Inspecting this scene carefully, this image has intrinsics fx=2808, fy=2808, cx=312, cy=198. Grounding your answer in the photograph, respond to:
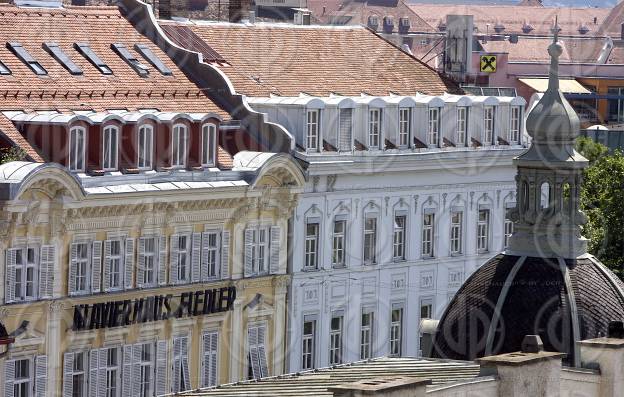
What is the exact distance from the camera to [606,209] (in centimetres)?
6969

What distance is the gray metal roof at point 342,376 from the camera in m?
31.4

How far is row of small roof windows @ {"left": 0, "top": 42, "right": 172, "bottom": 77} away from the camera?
6059 cm

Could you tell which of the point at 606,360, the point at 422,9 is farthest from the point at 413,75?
the point at 422,9

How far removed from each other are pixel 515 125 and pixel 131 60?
1476 centimetres

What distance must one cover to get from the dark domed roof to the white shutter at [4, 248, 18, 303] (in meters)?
17.5

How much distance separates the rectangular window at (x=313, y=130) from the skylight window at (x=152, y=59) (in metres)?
3.65

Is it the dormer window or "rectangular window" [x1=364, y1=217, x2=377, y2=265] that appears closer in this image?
the dormer window

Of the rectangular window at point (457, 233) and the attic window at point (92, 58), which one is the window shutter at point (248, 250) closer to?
the attic window at point (92, 58)

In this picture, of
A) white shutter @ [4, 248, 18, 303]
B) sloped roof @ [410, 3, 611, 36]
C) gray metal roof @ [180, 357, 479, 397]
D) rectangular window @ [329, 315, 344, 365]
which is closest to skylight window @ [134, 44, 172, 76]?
rectangular window @ [329, 315, 344, 365]

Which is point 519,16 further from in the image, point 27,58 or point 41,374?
point 41,374

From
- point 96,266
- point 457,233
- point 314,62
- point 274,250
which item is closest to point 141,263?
point 96,266

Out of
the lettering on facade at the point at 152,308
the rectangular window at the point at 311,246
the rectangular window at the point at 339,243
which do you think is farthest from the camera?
the rectangular window at the point at 339,243

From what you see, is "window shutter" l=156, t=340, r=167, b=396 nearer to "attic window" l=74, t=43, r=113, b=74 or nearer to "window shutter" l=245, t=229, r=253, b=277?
"window shutter" l=245, t=229, r=253, b=277

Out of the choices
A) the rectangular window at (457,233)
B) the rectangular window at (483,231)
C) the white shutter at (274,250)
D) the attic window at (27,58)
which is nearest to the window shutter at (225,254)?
the white shutter at (274,250)
